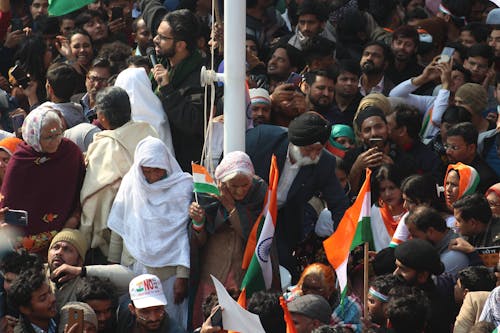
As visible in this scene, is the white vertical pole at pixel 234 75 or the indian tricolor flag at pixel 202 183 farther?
the indian tricolor flag at pixel 202 183

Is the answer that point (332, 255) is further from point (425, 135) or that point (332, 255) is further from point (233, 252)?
point (425, 135)

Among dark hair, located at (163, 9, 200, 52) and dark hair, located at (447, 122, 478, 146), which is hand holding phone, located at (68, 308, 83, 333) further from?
dark hair, located at (447, 122, 478, 146)

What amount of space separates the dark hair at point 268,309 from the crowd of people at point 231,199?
1cm

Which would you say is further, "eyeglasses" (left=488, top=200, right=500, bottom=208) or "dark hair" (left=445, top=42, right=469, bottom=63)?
"dark hair" (left=445, top=42, right=469, bottom=63)

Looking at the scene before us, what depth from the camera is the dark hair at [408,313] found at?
923 centimetres

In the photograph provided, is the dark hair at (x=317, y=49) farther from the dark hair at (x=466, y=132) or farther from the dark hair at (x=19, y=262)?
the dark hair at (x=19, y=262)

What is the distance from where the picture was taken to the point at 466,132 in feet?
37.7

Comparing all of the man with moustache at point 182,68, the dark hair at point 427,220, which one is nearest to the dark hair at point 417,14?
the man with moustache at point 182,68

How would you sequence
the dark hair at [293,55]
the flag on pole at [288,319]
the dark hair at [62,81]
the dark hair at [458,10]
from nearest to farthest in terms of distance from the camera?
the flag on pole at [288,319]
the dark hair at [62,81]
the dark hair at [293,55]
the dark hair at [458,10]

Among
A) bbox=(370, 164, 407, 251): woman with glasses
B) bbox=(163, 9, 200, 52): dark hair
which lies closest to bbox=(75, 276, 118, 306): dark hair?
bbox=(370, 164, 407, 251): woman with glasses

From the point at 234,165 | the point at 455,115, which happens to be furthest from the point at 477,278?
the point at 455,115

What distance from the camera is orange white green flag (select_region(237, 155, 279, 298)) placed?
9.77m

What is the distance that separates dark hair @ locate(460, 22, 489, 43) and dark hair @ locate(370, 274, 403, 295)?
15.7ft

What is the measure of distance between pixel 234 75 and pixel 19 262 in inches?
68.7
